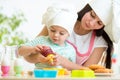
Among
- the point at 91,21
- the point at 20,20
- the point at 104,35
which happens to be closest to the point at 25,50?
the point at 91,21

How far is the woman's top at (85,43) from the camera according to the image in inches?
65.3

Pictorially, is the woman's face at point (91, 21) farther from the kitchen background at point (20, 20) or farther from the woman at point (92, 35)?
the kitchen background at point (20, 20)

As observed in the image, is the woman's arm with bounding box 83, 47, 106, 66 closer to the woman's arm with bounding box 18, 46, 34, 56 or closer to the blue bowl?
the woman's arm with bounding box 18, 46, 34, 56

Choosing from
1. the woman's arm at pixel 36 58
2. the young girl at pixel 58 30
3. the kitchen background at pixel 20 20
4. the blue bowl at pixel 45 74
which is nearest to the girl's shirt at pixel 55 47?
the young girl at pixel 58 30

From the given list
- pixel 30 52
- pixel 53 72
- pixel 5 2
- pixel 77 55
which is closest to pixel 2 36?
pixel 5 2

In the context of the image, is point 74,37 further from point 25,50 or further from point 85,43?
point 25,50

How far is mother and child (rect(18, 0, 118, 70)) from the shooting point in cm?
139

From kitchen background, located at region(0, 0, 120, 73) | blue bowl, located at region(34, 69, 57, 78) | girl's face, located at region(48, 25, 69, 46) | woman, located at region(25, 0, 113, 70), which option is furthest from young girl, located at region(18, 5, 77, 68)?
kitchen background, located at region(0, 0, 120, 73)

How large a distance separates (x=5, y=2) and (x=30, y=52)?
0.98 meters

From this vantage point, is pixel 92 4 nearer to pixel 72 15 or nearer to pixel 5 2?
pixel 72 15

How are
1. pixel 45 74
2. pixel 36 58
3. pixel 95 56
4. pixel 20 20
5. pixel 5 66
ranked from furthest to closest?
pixel 20 20
pixel 95 56
pixel 36 58
pixel 5 66
pixel 45 74

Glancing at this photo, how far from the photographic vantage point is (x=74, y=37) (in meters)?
1.71

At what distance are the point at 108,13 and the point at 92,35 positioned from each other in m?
0.20

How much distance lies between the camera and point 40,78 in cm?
84
